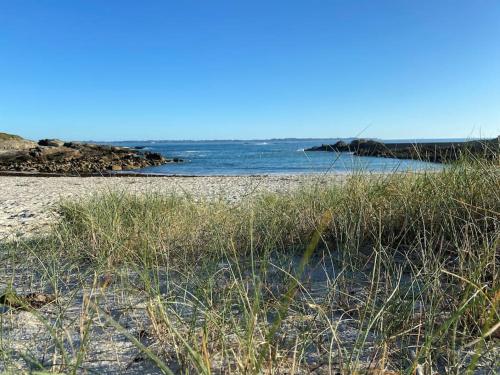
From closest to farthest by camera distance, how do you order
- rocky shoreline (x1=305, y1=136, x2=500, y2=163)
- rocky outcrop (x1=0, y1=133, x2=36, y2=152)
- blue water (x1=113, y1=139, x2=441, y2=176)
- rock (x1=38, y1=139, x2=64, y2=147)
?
rocky shoreline (x1=305, y1=136, x2=500, y2=163), blue water (x1=113, y1=139, x2=441, y2=176), rocky outcrop (x1=0, y1=133, x2=36, y2=152), rock (x1=38, y1=139, x2=64, y2=147)

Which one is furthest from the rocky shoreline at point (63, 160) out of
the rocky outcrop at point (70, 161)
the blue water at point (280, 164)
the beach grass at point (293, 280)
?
the beach grass at point (293, 280)

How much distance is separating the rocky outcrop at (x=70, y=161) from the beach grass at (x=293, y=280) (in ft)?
65.1

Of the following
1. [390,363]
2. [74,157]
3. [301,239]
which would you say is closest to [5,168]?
[74,157]

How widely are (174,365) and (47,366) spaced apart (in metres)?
0.47

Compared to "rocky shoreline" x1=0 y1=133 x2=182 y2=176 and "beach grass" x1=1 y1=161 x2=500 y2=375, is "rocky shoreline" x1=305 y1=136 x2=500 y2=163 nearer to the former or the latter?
"beach grass" x1=1 y1=161 x2=500 y2=375

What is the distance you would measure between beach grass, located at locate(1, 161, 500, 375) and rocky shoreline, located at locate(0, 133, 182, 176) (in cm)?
1924

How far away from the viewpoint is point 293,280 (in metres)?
1.46

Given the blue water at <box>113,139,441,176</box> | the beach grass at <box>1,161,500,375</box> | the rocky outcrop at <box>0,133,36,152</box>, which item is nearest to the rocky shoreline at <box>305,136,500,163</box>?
the blue water at <box>113,139,441,176</box>

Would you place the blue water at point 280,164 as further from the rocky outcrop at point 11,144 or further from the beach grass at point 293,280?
the rocky outcrop at point 11,144

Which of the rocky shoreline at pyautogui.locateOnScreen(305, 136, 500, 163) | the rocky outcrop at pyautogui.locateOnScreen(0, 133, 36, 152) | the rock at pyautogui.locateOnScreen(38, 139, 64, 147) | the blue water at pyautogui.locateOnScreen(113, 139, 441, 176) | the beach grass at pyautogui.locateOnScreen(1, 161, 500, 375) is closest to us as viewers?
the beach grass at pyautogui.locateOnScreen(1, 161, 500, 375)

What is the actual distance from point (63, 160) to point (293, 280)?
95.4 ft

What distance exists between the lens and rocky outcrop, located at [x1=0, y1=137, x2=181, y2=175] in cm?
2305

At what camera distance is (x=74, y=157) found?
1177 inches

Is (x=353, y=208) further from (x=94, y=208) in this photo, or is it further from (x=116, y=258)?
(x=94, y=208)
